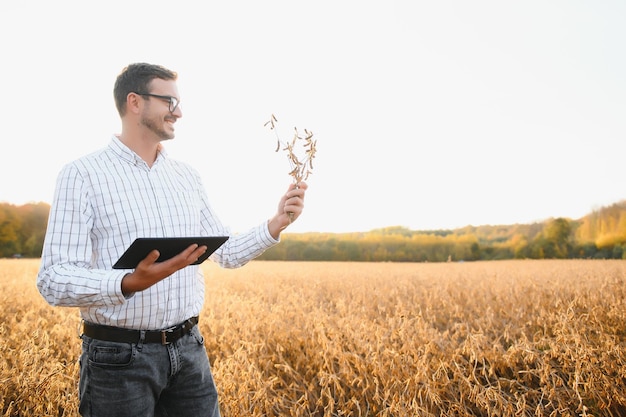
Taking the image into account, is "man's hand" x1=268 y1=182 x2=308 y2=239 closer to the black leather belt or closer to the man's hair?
the black leather belt

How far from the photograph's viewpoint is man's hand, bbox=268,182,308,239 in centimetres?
248

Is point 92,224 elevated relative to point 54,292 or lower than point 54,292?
elevated

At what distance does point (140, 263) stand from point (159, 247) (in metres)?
0.11

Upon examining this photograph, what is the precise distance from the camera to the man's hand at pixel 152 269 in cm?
184

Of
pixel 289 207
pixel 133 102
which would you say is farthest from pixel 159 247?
pixel 133 102

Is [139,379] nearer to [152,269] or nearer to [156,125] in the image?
[152,269]

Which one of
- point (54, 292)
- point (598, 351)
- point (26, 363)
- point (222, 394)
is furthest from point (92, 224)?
point (598, 351)

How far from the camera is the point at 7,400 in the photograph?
4.03 m

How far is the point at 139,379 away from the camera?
6.91ft

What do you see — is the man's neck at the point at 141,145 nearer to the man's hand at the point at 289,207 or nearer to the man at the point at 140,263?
the man at the point at 140,263

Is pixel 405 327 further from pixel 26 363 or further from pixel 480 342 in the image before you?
pixel 26 363

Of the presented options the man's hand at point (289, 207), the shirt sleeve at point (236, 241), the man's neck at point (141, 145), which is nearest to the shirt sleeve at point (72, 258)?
the man's neck at point (141, 145)

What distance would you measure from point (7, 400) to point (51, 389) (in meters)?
0.55

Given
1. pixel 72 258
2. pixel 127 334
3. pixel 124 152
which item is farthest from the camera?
pixel 124 152
